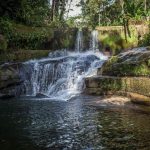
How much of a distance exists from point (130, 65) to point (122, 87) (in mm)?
1491

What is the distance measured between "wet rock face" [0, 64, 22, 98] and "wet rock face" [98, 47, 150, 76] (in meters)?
4.86

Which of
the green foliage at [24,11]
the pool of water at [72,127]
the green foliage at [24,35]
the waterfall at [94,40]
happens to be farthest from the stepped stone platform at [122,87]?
the green foliage at [24,11]

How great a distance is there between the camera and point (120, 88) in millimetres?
17531

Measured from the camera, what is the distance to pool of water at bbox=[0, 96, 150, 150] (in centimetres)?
979

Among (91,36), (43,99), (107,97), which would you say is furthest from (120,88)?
(91,36)

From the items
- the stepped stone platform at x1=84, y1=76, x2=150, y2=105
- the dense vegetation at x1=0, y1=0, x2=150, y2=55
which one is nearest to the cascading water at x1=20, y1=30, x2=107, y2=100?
the stepped stone platform at x1=84, y1=76, x2=150, y2=105

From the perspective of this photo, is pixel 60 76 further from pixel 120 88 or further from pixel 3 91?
pixel 120 88

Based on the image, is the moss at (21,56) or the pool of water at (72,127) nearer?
the pool of water at (72,127)

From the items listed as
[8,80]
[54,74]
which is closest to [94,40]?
[54,74]

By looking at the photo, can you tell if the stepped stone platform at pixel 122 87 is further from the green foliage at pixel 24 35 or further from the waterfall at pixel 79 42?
the waterfall at pixel 79 42

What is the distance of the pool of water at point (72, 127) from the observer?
979 cm

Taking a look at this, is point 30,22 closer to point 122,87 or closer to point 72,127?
point 122,87

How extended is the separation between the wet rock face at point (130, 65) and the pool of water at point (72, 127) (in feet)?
10.8

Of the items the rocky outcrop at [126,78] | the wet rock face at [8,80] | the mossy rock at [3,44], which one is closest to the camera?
the rocky outcrop at [126,78]
